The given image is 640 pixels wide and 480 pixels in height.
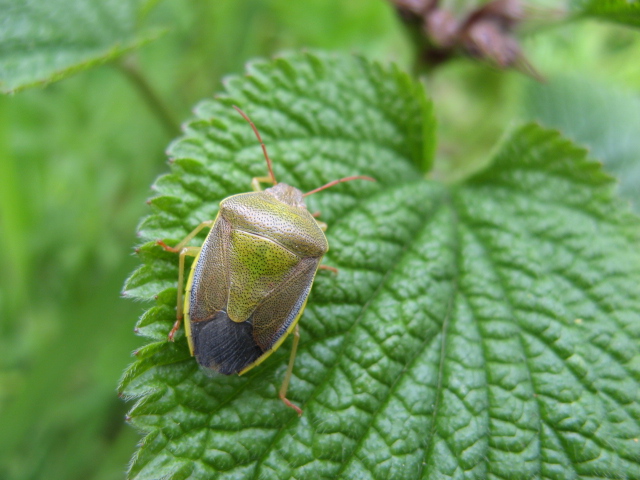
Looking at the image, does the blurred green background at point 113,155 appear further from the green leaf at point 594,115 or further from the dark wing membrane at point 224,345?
the dark wing membrane at point 224,345

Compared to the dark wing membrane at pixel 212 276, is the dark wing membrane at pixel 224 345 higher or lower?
lower

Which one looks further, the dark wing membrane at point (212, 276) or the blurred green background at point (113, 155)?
the blurred green background at point (113, 155)

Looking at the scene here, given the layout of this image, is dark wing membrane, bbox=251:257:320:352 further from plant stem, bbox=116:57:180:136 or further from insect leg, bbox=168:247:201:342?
plant stem, bbox=116:57:180:136

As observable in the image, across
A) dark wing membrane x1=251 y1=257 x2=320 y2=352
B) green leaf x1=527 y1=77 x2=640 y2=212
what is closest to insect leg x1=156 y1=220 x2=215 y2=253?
dark wing membrane x1=251 y1=257 x2=320 y2=352

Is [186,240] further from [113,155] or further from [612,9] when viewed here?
[612,9]

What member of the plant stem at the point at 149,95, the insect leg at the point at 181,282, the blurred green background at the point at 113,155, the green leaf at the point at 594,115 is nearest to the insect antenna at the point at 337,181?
the insect leg at the point at 181,282

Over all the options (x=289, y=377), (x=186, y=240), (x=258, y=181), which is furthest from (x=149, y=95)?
(x=289, y=377)

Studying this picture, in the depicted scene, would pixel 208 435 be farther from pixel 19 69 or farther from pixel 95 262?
→ pixel 95 262
